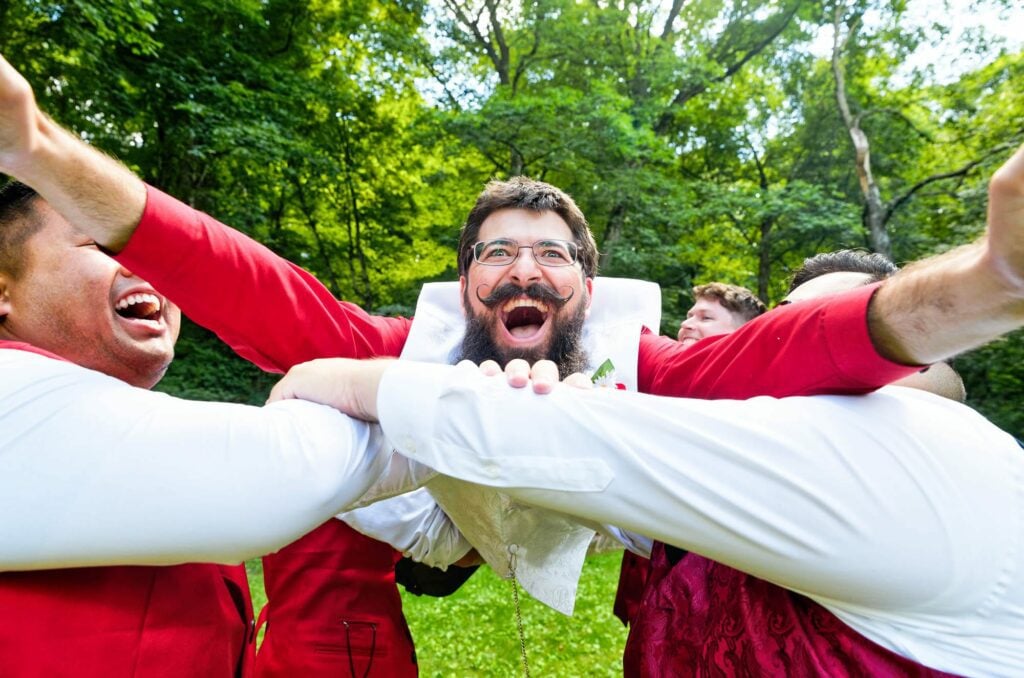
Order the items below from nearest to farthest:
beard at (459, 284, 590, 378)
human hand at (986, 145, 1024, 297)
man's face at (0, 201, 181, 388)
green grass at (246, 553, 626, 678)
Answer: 1. human hand at (986, 145, 1024, 297)
2. man's face at (0, 201, 181, 388)
3. beard at (459, 284, 590, 378)
4. green grass at (246, 553, 626, 678)

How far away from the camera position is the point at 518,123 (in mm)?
10562

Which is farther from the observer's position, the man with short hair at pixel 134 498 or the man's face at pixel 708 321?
the man's face at pixel 708 321

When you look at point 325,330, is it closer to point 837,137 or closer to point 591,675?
point 591,675

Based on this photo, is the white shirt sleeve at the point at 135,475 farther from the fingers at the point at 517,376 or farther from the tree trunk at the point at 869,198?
the tree trunk at the point at 869,198

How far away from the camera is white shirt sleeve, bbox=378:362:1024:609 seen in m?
0.90

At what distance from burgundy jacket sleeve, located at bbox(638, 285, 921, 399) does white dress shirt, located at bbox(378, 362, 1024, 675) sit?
67 millimetres

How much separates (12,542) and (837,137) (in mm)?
15761

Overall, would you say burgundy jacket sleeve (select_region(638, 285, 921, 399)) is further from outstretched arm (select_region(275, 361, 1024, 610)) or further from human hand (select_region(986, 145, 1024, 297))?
human hand (select_region(986, 145, 1024, 297))

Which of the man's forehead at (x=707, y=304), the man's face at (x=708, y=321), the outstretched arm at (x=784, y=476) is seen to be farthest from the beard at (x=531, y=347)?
the man's forehead at (x=707, y=304)

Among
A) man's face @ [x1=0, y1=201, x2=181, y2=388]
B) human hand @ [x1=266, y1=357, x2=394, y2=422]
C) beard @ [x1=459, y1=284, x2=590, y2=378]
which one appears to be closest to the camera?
human hand @ [x1=266, y1=357, x2=394, y2=422]

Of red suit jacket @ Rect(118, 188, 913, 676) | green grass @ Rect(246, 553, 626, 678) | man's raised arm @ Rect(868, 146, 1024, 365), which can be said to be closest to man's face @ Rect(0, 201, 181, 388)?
red suit jacket @ Rect(118, 188, 913, 676)

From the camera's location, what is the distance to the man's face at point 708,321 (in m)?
3.84

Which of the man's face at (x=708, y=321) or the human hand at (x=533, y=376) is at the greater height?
the human hand at (x=533, y=376)

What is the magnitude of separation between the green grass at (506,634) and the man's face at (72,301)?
15.4 feet
